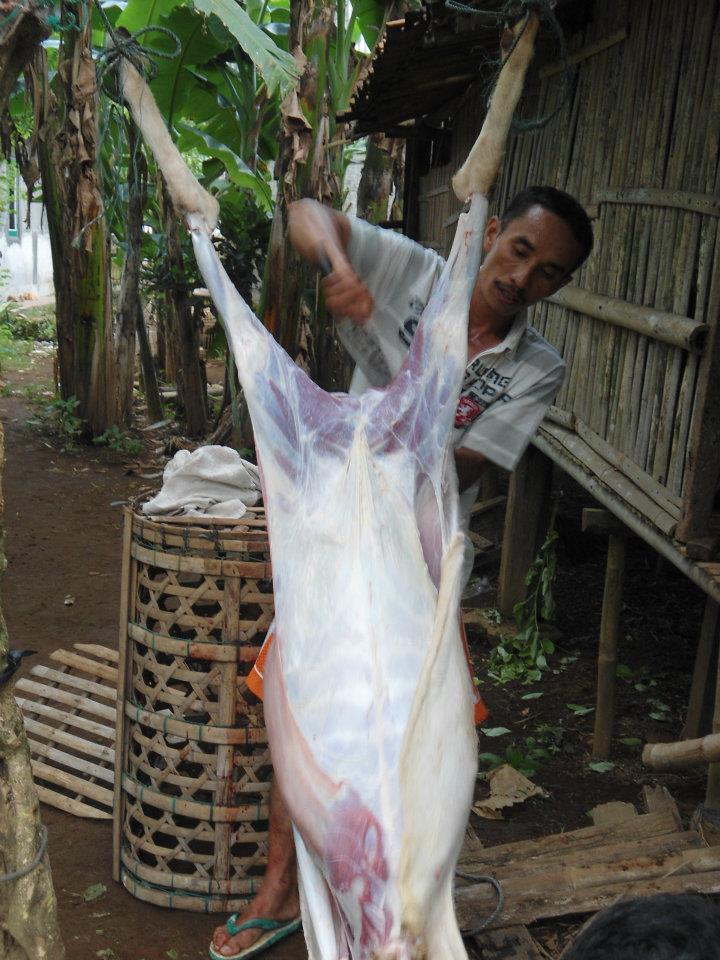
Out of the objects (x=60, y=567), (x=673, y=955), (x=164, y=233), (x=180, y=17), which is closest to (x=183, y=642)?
Result: (x=673, y=955)

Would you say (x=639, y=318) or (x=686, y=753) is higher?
(x=639, y=318)

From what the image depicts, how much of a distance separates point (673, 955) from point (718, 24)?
9.96ft

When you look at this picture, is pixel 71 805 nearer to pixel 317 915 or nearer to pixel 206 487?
pixel 206 487

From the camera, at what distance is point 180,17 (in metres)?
7.28

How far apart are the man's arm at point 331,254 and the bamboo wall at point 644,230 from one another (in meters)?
1.40

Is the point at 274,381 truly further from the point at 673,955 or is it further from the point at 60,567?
the point at 60,567

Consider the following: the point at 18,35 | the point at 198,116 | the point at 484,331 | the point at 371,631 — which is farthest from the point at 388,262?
the point at 198,116

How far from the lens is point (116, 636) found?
195 inches

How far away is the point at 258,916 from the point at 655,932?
1857mm

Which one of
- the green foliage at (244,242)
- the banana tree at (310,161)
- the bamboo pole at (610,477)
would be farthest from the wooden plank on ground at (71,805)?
the green foliage at (244,242)

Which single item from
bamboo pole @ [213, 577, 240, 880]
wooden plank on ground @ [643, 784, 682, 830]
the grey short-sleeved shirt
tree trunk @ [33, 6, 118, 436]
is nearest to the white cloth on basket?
bamboo pole @ [213, 577, 240, 880]

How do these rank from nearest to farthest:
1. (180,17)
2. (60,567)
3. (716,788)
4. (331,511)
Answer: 1. (331,511)
2. (716,788)
3. (60,567)
4. (180,17)

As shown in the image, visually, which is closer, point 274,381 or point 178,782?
point 274,381

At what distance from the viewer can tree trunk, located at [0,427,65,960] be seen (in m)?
1.63
